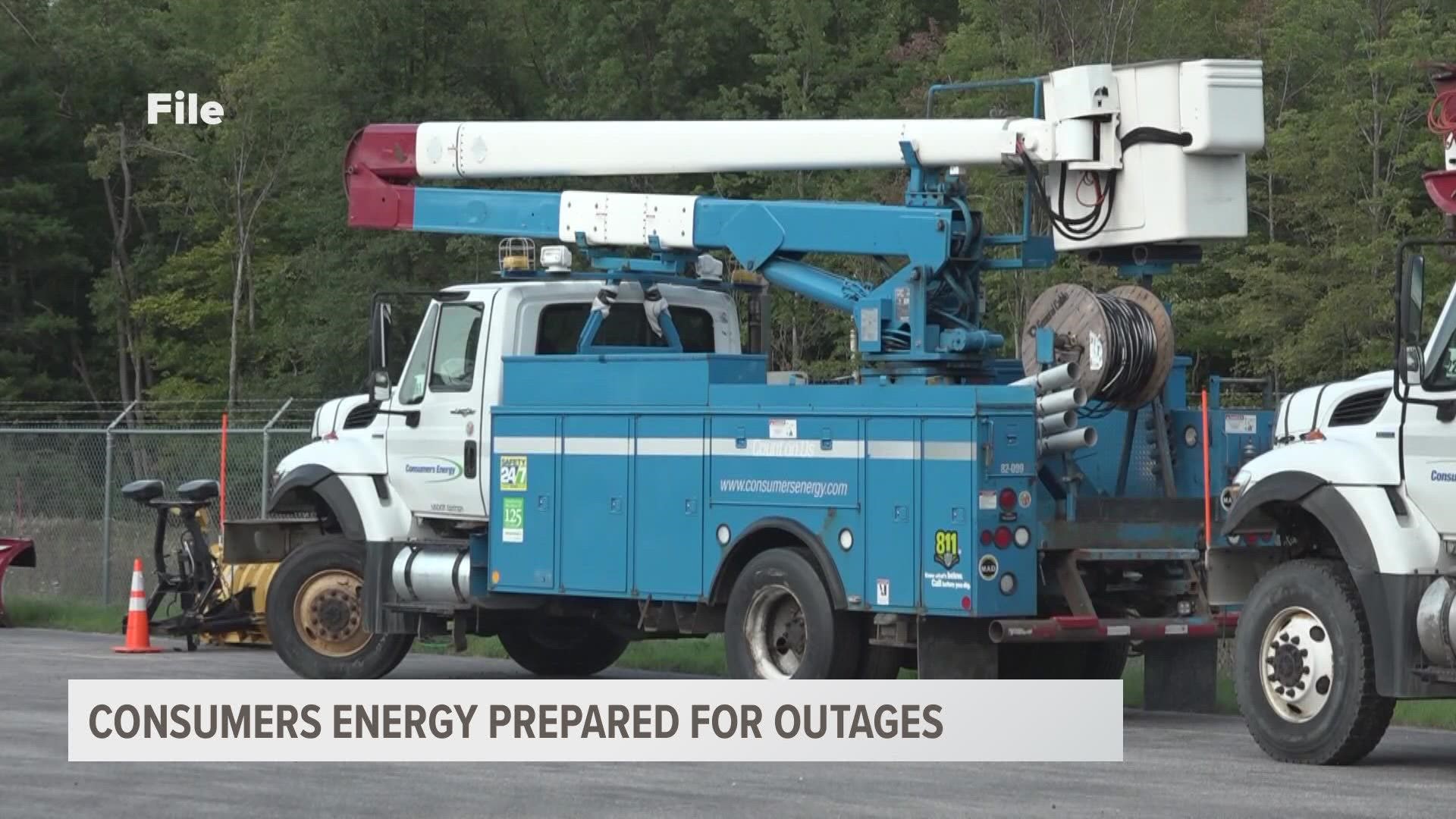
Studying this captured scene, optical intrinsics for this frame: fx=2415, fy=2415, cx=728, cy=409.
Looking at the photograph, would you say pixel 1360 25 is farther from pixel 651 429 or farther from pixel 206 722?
pixel 206 722

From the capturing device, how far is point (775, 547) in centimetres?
1559

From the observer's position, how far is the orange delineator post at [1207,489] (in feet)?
49.1

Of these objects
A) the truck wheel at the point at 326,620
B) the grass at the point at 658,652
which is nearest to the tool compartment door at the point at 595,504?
the truck wheel at the point at 326,620

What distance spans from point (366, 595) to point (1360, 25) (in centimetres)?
2526

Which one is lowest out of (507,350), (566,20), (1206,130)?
(507,350)

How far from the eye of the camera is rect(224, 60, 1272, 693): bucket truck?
14.8m

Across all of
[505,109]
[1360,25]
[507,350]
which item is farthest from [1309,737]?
[505,109]

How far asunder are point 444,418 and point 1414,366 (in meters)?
7.64

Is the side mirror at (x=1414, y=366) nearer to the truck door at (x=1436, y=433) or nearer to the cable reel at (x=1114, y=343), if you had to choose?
the truck door at (x=1436, y=433)

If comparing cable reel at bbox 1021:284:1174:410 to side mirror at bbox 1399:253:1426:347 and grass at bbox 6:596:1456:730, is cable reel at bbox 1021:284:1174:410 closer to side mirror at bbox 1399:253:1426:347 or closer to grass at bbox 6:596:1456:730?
grass at bbox 6:596:1456:730

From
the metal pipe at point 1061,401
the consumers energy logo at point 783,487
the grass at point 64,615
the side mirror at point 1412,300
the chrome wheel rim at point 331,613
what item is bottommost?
the grass at point 64,615

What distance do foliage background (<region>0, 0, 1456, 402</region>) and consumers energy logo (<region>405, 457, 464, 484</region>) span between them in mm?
12243

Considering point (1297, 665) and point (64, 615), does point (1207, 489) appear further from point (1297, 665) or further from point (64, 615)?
point (64, 615)
